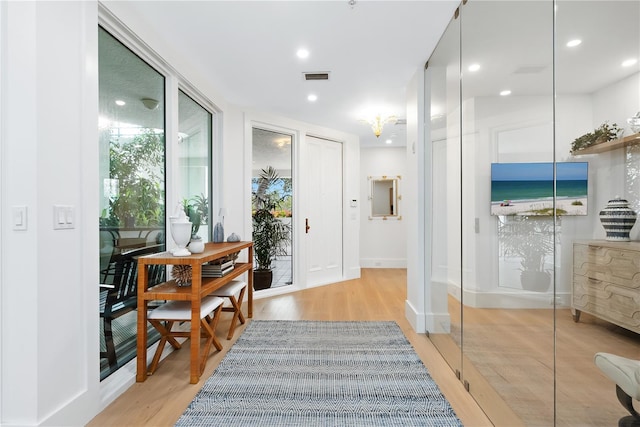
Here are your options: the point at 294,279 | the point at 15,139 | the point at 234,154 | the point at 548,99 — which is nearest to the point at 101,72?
the point at 15,139

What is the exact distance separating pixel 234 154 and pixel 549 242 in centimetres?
368

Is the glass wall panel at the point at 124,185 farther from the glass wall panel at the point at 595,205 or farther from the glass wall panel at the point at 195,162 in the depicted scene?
the glass wall panel at the point at 595,205

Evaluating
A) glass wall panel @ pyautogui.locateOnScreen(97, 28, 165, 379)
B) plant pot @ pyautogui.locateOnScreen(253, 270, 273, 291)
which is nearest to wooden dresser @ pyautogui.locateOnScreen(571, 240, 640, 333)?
glass wall panel @ pyautogui.locateOnScreen(97, 28, 165, 379)

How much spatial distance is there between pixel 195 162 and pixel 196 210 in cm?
52

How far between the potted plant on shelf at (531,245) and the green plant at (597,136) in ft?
1.01

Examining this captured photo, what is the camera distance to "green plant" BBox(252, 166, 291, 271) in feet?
15.2

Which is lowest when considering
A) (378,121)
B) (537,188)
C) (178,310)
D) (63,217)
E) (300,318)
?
(300,318)

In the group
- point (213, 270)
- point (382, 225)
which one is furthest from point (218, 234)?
point (382, 225)

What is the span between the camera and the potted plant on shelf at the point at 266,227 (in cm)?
Result: 460

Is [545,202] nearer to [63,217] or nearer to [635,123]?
[635,123]

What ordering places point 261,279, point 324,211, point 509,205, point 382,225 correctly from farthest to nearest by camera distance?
1. point 382,225
2. point 324,211
3. point 261,279
4. point 509,205

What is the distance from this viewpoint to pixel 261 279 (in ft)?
14.9

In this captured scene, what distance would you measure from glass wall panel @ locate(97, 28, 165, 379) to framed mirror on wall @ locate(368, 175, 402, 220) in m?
4.84

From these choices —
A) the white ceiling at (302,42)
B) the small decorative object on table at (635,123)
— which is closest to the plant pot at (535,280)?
the small decorative object on table at (635,123)
